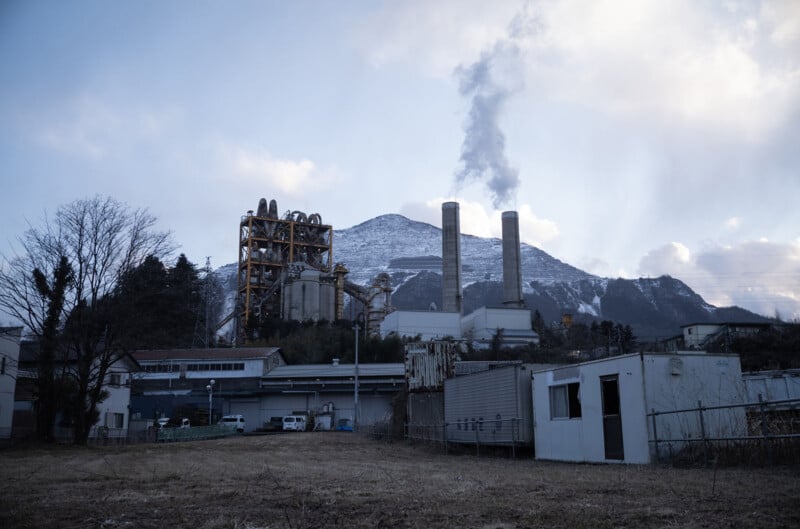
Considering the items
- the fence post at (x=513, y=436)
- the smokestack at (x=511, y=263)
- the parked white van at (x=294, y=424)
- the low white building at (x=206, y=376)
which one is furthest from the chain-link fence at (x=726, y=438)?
the smokestack at (x=511, y=263)

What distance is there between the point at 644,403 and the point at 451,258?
2781 inches

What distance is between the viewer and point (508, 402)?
2298cm

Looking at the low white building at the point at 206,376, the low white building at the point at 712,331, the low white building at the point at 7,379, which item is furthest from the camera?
the low white building at the point at 712,331

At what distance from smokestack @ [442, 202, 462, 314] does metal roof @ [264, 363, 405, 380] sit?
22.2 metres

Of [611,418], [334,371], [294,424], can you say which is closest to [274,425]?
[294,424]

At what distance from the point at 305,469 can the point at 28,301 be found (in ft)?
67.8

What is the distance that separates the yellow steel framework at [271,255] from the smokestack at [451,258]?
19732 millimetres

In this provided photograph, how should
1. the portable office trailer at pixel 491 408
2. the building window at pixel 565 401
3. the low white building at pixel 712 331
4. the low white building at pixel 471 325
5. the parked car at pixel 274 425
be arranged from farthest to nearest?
1. the low white building at pixel 471 325
2. the low white building at pixel 712 331
3. the parked car at pixel 274 425
4. the portable office trailer at pixel 491 408
5. the building window at pixel 565 401

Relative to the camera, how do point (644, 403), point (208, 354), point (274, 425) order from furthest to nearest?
1. point (208, 354)
2. point (274, 425)
3. point (644, 403)

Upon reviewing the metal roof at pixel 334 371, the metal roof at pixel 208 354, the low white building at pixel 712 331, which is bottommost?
the metal roof at pixel 334 371

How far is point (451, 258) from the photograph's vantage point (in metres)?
86.8

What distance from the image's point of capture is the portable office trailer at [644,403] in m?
16.2

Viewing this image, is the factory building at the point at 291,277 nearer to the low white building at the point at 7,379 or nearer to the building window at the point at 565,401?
the low white building at the point at 7,379

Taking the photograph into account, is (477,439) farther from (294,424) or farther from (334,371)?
(334,371)
